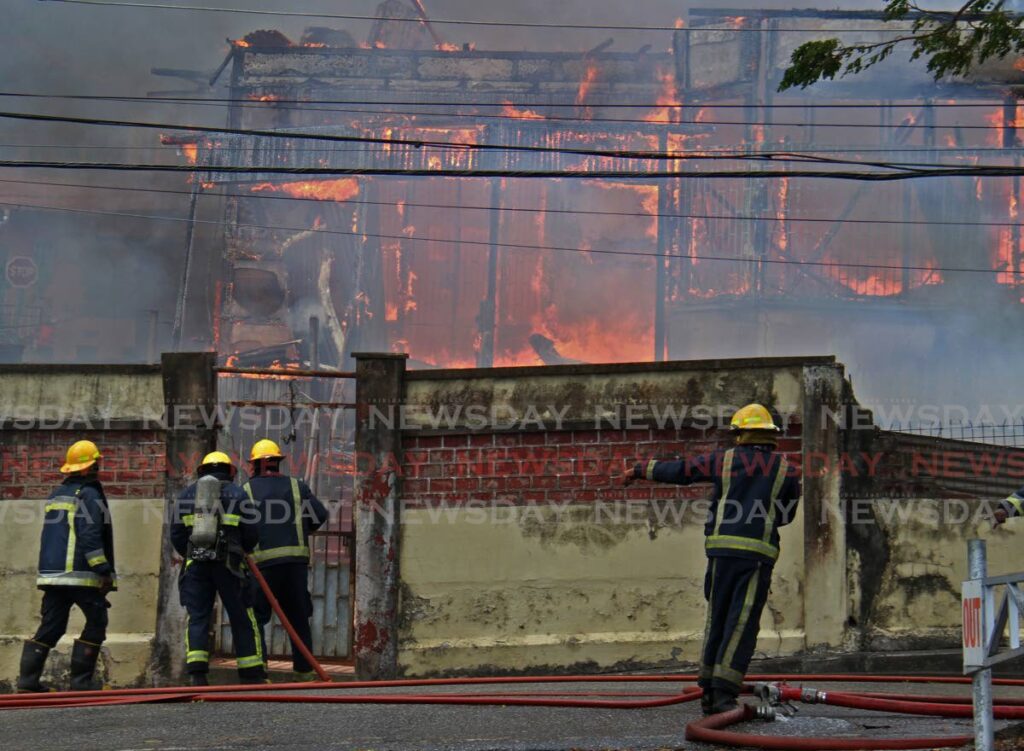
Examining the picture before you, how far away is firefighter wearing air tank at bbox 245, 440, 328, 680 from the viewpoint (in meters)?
9.54

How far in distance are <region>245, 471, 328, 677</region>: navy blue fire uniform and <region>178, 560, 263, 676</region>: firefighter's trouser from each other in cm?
40

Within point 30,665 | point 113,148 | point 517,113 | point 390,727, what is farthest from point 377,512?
point 113,148

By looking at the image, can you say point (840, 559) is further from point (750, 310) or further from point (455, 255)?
point (455, 255)

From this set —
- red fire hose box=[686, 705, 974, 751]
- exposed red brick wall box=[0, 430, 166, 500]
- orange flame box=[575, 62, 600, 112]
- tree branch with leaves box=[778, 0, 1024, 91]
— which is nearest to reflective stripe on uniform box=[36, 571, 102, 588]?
exposed red brick wall box=[0, 430, 166, 500]

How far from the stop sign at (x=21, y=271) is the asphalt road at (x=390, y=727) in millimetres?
29423

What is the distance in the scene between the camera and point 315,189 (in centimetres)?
3008

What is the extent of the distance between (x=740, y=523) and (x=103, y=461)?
6.18 metres

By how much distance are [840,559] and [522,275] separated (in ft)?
68.3

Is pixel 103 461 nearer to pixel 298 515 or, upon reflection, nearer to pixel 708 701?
pixel 298 515

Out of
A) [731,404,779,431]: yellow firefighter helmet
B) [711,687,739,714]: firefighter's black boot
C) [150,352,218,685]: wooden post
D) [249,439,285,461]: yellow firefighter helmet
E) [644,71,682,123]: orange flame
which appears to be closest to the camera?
[711,687,739,714]: firefighter's black boot

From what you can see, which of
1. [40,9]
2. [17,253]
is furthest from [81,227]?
[40,9]

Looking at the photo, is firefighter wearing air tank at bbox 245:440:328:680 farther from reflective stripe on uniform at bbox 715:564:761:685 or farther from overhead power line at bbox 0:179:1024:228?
overhead power line at bbox 0:179:1024:228

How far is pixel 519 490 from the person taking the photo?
10.7 metres

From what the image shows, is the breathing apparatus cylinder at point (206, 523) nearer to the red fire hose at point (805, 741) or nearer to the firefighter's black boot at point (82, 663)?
the firefighter's black boot at point (82, 663)
